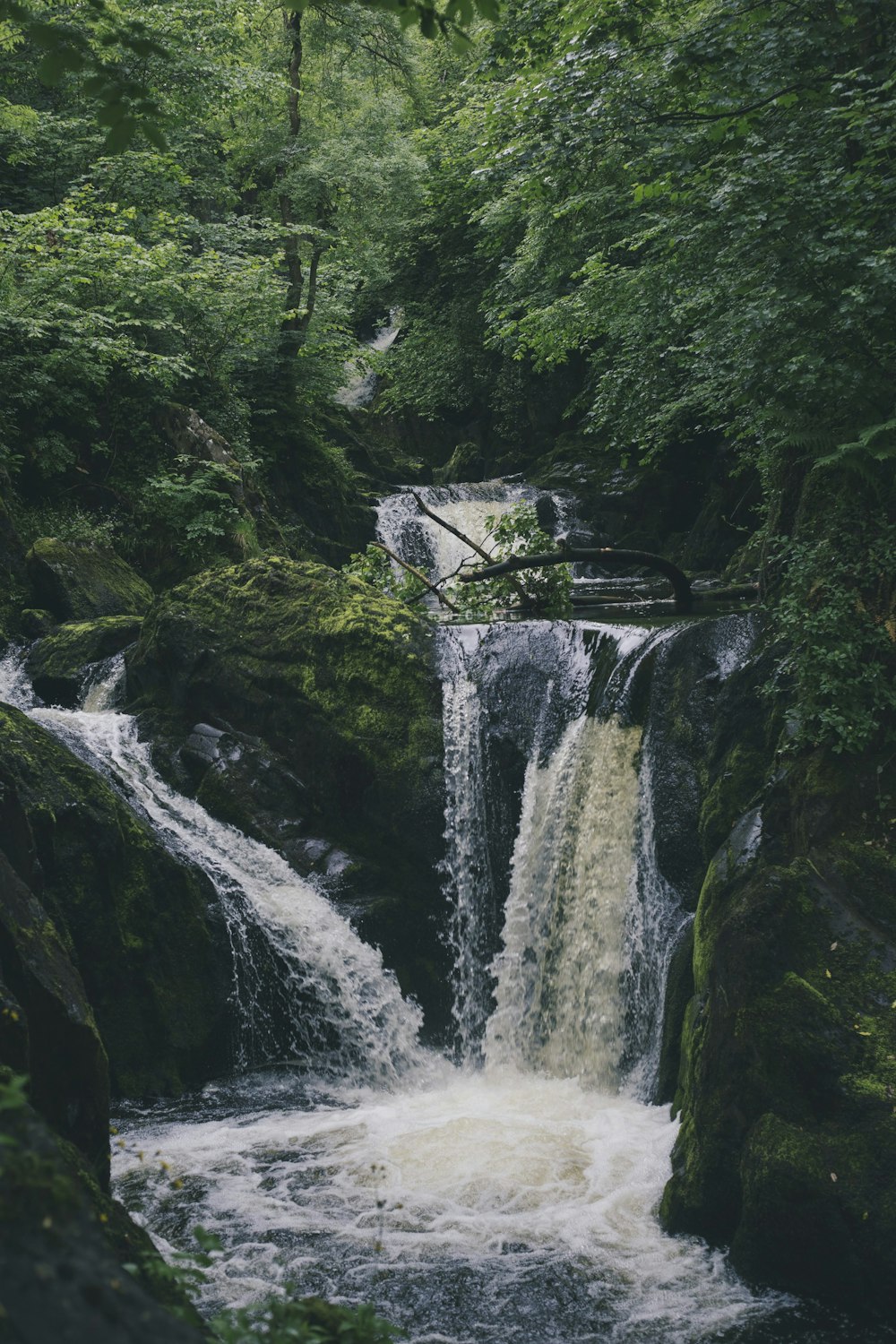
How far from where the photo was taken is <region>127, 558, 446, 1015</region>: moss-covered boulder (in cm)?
828

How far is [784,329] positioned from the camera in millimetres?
5914

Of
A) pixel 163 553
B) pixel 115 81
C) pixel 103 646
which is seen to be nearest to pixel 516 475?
pixel 163 553

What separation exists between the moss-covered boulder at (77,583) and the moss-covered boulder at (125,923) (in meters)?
4.15

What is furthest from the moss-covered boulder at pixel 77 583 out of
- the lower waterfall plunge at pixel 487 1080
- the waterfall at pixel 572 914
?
the waterfall at pixel 572 914

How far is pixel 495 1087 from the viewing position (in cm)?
708

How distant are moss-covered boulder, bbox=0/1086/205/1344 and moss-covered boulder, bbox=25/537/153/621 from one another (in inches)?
387

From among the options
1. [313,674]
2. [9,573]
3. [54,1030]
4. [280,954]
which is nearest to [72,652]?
[9,573]

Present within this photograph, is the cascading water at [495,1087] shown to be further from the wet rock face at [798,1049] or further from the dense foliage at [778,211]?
the dense foliage at [778,211]

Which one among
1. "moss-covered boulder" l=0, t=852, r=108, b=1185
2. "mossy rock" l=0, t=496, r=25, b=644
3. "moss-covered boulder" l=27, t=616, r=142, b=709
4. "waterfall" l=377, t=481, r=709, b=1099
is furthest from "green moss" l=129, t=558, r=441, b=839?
"moss-covered boulder" l=0, t=852, r=108, b=1185

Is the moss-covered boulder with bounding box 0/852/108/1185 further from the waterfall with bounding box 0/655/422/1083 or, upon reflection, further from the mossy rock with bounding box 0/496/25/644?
the mossy rock with bounding box 0/496/25/644

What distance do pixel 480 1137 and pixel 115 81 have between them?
230 inches

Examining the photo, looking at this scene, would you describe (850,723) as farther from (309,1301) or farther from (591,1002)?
(309,1301)

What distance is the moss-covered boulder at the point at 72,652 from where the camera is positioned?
31.7 ft

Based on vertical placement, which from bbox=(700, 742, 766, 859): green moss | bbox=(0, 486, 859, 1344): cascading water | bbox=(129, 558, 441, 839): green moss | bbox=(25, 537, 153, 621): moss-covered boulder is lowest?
bbox=(0, 486, 859, 1344): cascading water
